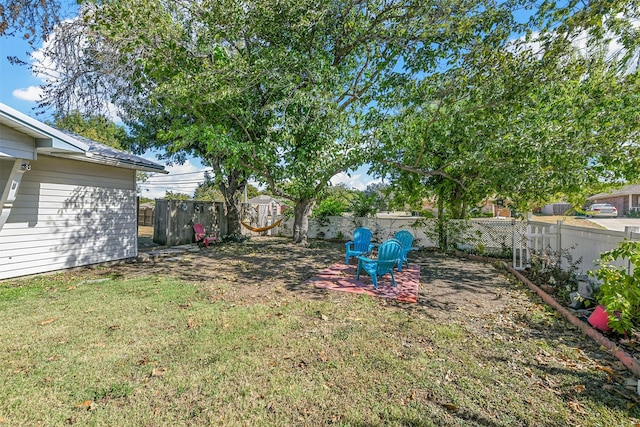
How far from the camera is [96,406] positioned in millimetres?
2203

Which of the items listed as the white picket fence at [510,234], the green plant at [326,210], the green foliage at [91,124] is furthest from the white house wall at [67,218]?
the white picket fence at [510,234]

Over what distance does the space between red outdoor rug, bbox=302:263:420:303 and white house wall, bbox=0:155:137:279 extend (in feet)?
17.1

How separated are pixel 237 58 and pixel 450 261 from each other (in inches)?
309

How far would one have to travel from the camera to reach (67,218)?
6.52 m

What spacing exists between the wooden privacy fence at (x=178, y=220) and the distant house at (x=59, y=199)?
2296mm

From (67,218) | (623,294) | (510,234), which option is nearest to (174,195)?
(67,218)

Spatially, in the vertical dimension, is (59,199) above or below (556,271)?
above

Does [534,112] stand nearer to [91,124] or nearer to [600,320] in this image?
[600,320]

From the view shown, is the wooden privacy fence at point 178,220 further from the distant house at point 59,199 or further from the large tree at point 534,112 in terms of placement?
the large tree at point 534,112

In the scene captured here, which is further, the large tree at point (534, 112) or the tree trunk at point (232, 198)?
the tree trunk at point (232, 198)

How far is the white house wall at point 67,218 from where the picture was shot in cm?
576

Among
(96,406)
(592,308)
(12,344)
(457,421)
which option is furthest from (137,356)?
(592,308)

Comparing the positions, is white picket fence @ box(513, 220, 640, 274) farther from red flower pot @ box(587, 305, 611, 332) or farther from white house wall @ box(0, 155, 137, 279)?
white house wall @ box(0, 155, 137, 279)

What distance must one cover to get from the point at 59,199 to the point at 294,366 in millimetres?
6706
